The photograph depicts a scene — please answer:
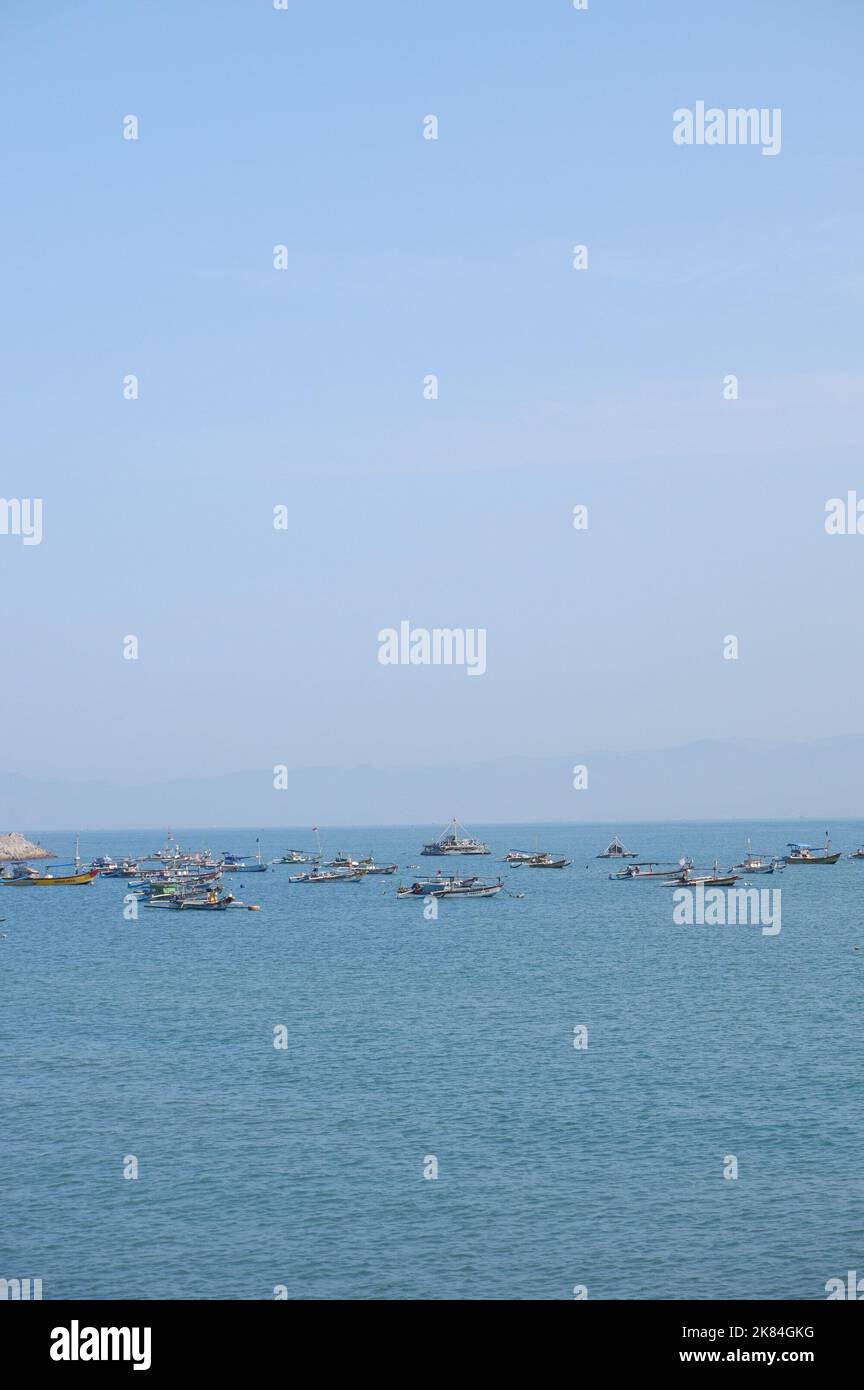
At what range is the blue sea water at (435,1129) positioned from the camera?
4053 centimetres

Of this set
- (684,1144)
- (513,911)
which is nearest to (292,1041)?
(684,1144)

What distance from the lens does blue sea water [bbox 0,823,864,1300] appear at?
133 feet

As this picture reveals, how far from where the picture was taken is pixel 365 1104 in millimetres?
59750

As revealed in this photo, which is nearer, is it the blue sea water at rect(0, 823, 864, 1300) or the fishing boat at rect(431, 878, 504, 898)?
the blue sea water at rect(0, 823, 864, 1300)
